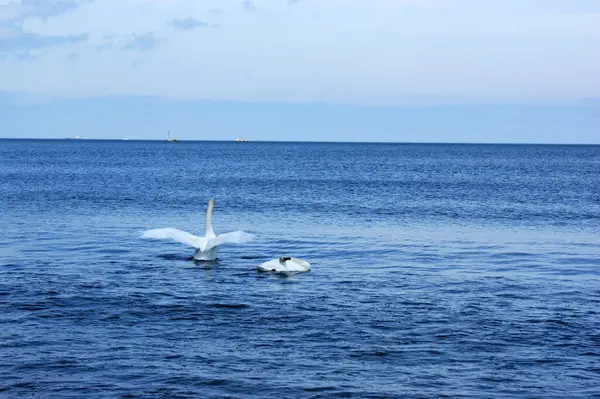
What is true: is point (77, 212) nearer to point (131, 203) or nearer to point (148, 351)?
point (131, 203)

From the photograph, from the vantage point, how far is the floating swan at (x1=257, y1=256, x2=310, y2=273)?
30.4 metres

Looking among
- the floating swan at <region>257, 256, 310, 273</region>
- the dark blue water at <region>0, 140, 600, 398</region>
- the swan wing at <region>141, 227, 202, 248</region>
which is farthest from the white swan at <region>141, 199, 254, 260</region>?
the floating swan at <region>257, 256, 310, 273</region>

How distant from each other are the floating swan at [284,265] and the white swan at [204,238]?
3.96 ft

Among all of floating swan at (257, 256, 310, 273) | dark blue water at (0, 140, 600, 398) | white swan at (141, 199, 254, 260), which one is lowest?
dark blue water at (0, 140, 600, 398)

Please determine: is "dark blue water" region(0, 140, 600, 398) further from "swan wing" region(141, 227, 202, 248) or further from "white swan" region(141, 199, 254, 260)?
"swan wing" region(141, 227, 202, 248)

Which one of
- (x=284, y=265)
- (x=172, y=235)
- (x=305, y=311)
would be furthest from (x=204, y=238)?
(x=305, y=311)

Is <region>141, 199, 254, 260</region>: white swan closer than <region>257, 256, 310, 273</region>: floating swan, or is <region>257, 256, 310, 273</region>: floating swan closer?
<region>257, 256, 310, 273</region>: floating swan

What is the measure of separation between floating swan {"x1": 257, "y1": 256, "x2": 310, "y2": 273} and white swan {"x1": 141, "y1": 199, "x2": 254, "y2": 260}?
3.96 ft

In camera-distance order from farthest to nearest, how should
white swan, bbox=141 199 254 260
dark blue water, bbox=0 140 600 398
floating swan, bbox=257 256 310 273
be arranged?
white swan, bbox=141 199 254 260 < floating swan, bbox=257 256 310 273 < dark blue water, bbox=0 140 600 398

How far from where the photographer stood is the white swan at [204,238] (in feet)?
101

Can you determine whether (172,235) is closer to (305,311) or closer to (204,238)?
(204,238)

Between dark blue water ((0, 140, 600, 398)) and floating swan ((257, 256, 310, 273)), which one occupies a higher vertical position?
floating swan ((257, 256, 310, 273))

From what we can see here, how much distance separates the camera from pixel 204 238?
32.4m

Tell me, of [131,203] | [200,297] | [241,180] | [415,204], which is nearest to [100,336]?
[200,297]
